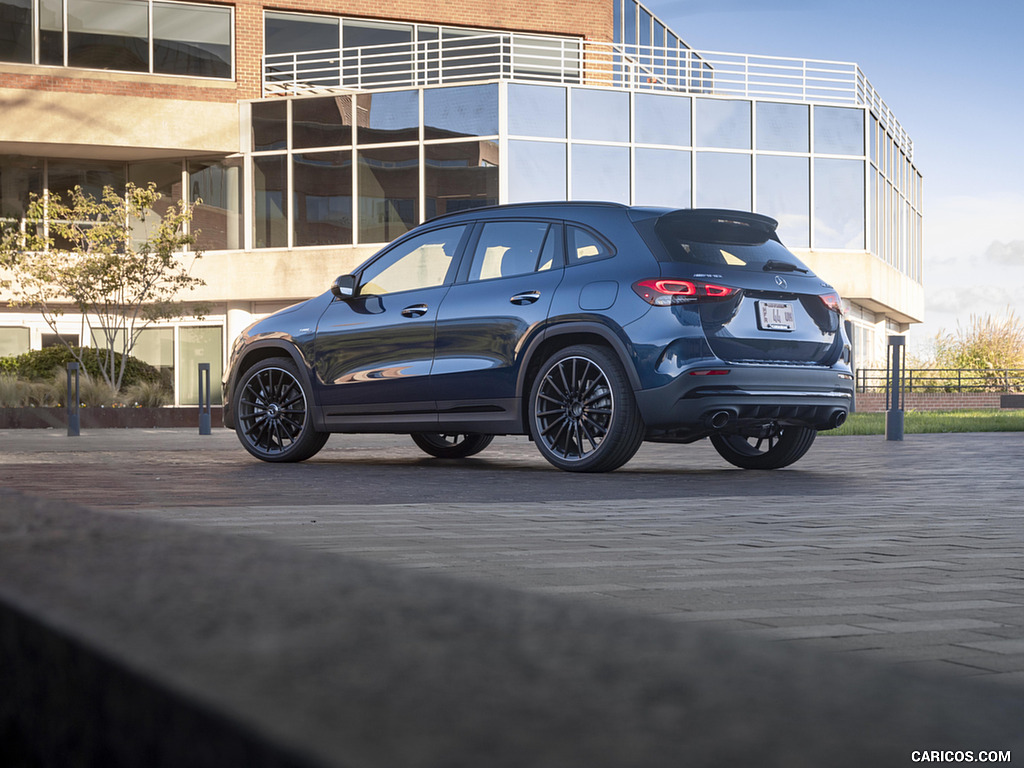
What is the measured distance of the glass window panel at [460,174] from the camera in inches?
1188

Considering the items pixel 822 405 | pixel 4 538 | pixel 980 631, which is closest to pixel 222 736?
pixel 4 538

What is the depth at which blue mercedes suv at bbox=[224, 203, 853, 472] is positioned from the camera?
26.6 ft

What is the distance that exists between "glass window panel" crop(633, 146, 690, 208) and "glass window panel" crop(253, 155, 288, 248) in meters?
9.07

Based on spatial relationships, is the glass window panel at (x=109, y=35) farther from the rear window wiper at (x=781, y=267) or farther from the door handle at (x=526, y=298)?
the rear window wiper at (x=781, y=267)

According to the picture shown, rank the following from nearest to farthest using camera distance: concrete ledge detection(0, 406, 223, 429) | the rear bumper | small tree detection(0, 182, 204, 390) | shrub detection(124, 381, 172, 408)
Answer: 1. the rear bumper
2. concrete ledge detection(0, 406, 223, 429)
3. shrub detection(124, 381, 172, 408)
4. small tree detection(0, 182, 204, 390)

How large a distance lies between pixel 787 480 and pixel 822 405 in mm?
783

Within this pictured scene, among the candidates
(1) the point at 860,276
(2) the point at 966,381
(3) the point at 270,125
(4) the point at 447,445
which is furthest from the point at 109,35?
(2) the point at 966,381

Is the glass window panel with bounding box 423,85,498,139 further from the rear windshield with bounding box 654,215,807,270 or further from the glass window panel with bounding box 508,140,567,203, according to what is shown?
the rear windshield with bounding box 654,215,807,270

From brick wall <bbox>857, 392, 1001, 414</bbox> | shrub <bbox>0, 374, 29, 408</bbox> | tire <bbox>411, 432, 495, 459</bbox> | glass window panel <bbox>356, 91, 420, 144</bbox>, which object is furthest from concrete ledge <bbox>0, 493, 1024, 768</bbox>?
brick wall <bbox>857, 392, 1001, 414</bbox>

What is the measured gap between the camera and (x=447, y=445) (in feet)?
36.4

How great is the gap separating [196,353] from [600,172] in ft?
39.5

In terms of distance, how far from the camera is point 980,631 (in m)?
2.81

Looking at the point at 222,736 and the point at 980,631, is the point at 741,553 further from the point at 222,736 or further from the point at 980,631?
the point at 222,736

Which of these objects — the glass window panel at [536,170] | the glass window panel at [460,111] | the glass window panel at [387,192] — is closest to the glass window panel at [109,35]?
the glass window panel at [387,192]
